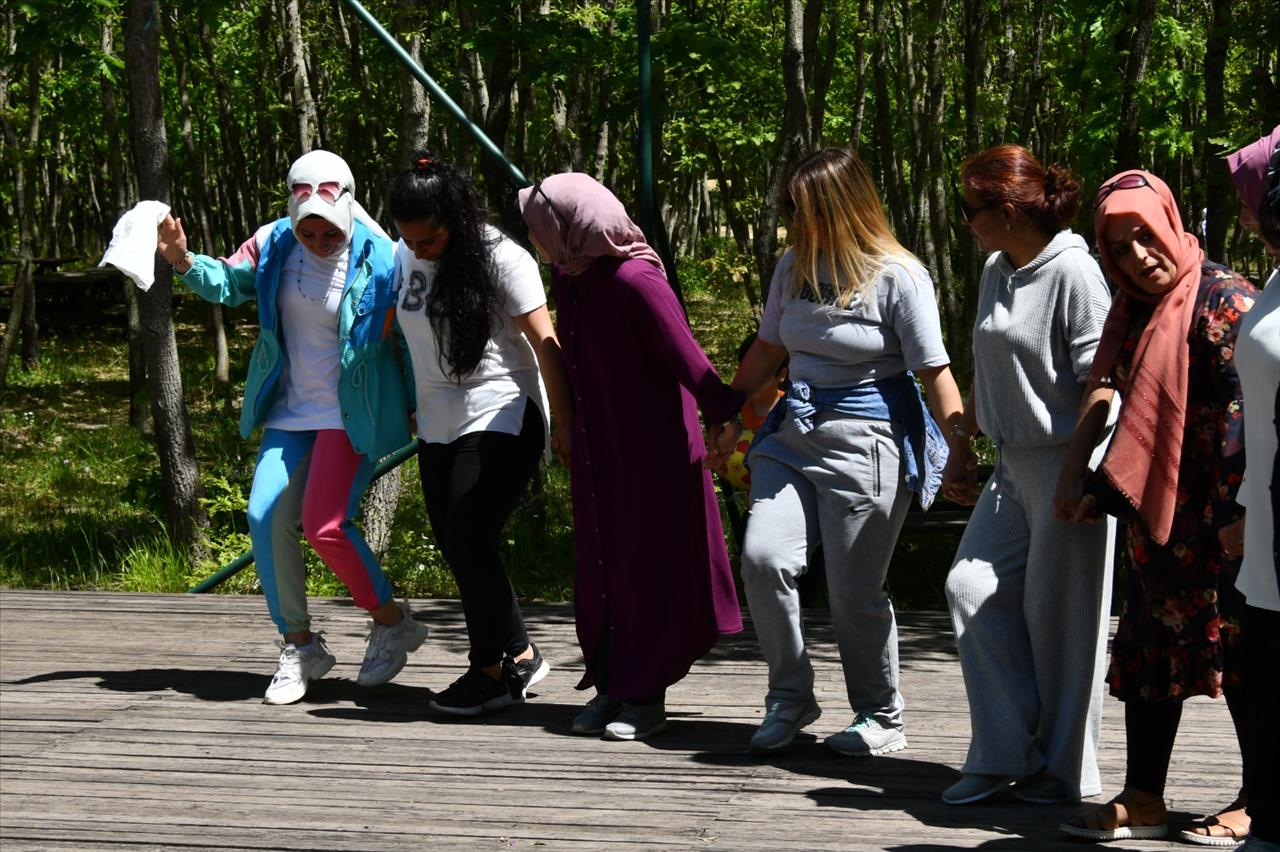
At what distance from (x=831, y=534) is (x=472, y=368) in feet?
4.42

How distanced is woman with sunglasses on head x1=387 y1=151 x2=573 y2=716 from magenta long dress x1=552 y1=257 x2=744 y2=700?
169 mm

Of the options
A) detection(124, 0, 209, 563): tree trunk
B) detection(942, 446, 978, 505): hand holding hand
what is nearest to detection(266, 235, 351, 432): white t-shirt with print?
detection(942, 446, 978, 505): hand holding hand

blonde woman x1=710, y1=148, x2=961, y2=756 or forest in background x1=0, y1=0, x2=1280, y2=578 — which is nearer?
blonde woman x1=710, y1=148, x2=961, y2=756

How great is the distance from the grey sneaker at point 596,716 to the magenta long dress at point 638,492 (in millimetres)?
149

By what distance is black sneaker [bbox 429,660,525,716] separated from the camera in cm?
564

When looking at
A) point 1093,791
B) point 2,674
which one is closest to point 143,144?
point 2,674

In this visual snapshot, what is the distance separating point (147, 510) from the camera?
12000 millimetres

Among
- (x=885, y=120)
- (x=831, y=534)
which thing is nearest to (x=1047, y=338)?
(x=831, y=534)

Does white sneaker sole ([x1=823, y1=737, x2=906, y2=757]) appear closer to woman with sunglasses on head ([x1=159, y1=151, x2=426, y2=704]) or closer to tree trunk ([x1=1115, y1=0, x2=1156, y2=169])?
woman with sunglasses on head ([x1=159, y1=151, x2=426, y2=704])

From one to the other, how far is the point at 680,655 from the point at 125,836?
5.83 feet

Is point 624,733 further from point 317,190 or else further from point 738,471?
point 738,471

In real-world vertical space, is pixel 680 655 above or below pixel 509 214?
below

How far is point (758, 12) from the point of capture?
2164 cm

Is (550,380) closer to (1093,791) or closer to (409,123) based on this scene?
(1093,791)
